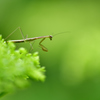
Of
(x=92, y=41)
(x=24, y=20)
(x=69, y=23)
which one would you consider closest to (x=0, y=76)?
(x=92, y=41)

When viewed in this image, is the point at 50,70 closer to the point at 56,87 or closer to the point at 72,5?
the point at 56,87

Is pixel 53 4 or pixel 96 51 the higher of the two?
pixel 53 4

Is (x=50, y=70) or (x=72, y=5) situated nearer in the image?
(x=50, y=70)

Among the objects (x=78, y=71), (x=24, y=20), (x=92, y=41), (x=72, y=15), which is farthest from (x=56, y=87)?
(x=72, y=15)

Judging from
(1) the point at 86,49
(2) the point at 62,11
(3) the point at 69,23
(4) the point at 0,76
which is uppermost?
(2) the point at 62,11

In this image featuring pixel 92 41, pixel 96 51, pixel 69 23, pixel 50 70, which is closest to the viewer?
pixel 96 51

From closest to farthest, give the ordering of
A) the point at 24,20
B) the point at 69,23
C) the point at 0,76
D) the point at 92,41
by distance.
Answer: the point at 0,76 → the point at 92,41 → the point at 24,20 → the point at 69,23
